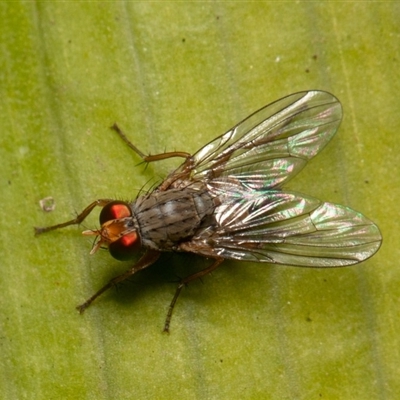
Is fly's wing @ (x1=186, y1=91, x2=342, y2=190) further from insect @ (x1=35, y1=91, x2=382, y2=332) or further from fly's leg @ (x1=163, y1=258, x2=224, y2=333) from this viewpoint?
fly's leg @ (x1=163, y1=258, x2=224, y2=333)

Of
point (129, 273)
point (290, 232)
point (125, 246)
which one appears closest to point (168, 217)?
point (125, 246)

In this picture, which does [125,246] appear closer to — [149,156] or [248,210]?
[149,156]

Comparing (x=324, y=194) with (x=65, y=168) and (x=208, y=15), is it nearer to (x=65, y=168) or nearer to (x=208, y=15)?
(x=208, y=15)

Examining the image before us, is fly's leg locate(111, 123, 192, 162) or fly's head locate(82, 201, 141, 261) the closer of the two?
fly's head locate(82, 201, 141, 261)

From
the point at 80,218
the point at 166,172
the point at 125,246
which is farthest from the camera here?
the point at 166,172

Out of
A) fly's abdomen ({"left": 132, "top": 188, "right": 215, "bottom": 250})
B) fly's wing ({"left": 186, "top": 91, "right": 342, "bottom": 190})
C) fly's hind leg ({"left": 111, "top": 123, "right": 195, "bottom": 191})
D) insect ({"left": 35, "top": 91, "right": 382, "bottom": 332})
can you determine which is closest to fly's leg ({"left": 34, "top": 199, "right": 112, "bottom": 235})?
insect ({"left": 35, "top": 91, "right": 382, "bottom": 332})

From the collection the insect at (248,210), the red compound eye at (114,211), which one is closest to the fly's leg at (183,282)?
the insect at (248,210)
